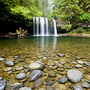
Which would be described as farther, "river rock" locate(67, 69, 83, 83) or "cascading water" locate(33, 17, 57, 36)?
"cascading water" locate(33, 17, 57, 36)

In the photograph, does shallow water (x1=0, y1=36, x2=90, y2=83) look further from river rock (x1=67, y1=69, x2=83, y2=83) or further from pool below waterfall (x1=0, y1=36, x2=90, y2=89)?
river rock (x1=67, y1=69, x2=83, y2=83)

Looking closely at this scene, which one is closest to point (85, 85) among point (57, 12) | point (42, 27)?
point (42, 27)

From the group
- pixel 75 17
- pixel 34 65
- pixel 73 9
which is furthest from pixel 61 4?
pixel 34 65

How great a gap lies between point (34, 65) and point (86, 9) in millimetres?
19041

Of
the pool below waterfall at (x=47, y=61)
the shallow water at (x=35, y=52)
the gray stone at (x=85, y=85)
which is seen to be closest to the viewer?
the gray stone at (x=85, y=85)

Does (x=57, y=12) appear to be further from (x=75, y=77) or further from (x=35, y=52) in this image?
(x=75, y=77)

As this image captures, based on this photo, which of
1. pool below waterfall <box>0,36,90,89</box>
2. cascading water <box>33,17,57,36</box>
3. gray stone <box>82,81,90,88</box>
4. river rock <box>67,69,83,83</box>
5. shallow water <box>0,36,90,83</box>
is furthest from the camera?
cascading water <box>33,17,57,36</box>

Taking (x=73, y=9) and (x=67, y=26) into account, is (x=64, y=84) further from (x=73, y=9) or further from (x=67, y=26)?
(x=73, y=9)

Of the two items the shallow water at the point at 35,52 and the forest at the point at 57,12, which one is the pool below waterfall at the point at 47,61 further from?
→ the forest at the point at 57,12

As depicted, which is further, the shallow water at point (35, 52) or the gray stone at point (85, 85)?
the shallow water at point (35, 52)

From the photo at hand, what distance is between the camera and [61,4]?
1681 cm

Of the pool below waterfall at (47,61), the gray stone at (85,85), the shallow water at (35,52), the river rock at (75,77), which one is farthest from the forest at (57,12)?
the gray stone at (85,85)

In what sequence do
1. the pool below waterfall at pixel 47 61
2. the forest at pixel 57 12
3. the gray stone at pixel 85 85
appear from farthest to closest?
1. the forest at pixel 57 12
2. the pool below waterfall at pixel 47 61
3. the gray stone at pixel 85 85

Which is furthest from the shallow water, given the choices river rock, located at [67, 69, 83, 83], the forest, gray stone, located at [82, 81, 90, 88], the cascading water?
the cascading water
